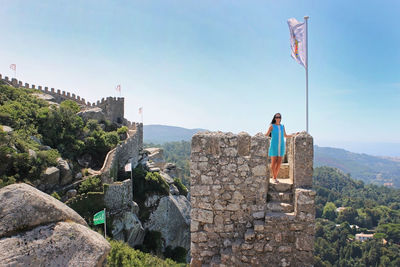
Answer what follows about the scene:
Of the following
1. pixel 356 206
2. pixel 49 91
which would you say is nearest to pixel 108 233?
pixel 49 91

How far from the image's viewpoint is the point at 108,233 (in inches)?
664

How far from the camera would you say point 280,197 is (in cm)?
499

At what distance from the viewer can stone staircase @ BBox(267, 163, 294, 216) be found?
4.79 metres

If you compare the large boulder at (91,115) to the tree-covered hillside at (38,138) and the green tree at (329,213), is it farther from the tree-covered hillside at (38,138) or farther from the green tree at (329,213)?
the green tree at (329,213)

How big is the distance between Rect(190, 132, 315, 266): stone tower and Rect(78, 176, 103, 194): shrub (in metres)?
14.2

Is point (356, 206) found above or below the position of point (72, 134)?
below

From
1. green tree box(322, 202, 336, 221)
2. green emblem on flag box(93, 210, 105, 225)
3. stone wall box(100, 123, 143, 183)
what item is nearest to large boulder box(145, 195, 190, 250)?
stone wall box(100, 123, 143, 183)

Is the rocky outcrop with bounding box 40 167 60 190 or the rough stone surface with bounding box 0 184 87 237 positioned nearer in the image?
the rough stone surface with bounding box 0 184 87 237

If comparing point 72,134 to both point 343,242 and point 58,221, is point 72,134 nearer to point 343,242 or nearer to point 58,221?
point 58,221

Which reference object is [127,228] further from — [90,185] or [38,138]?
[38,138]

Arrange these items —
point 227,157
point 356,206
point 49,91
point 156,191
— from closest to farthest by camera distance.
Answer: point 227,157 < point 156,191 < point 49,91 < point 356,206

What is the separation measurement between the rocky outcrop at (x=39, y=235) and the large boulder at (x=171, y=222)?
18.9m

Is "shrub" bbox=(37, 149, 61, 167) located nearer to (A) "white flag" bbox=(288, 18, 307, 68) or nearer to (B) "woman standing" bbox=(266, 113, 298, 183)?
(B) "woman standing" bbox=(266, 113, 298, 183)

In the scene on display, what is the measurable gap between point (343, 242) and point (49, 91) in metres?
76.7
